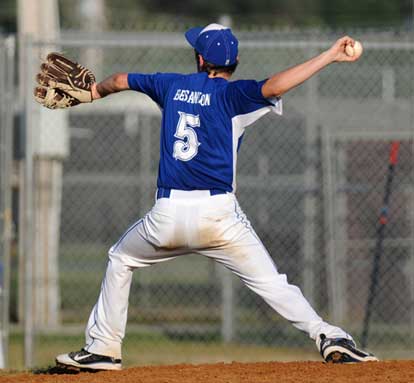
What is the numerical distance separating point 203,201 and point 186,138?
409 millimetres

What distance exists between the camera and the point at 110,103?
663 inches

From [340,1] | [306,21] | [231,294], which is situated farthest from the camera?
[340,1]

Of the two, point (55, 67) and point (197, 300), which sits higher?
point (55, 67)

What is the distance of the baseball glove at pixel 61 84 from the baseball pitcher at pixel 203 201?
0.22m

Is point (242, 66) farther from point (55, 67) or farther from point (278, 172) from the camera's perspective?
point (55, 67)

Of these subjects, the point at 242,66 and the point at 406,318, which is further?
the point at 242,66

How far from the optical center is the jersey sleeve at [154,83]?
7516mm

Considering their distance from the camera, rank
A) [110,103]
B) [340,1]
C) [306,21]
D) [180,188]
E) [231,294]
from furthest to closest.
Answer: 1. [340,1]
2. [306,21]
3. [110,103]
4. [231,294]
5. [180,188]

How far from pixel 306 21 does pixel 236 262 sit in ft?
111

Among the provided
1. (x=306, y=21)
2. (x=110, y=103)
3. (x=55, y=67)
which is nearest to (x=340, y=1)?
(x=306, y=21)

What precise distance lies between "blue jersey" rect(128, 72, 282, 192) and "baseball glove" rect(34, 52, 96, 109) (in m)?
0.68

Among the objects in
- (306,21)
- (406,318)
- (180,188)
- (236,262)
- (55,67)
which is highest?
(306,21)

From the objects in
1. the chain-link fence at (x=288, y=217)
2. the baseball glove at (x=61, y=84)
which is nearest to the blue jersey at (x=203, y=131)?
the baseball glove at (x=61, y=84)

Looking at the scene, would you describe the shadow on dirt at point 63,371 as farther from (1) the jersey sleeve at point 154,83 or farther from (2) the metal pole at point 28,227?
(2) the metal pole at point 28,227
